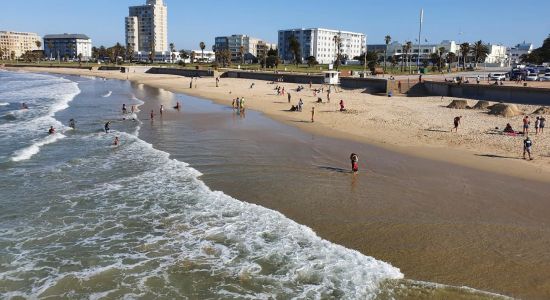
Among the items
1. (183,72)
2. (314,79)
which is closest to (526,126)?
(314,79)

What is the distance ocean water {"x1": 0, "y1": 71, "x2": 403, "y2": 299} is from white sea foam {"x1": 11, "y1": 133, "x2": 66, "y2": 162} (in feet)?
3.71

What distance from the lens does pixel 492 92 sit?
1666 inches

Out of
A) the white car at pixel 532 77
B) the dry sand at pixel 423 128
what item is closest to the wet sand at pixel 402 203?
the dry sand at pixel 423 128

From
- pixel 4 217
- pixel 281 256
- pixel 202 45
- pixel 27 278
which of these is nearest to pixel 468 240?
pixel 281 256

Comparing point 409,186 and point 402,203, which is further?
point 409,186

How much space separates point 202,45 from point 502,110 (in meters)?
127

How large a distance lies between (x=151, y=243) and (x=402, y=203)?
8.09 meters

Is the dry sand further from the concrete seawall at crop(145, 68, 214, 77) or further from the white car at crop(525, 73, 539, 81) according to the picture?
the concrete seawall at crop(145, 68, 214, 77)

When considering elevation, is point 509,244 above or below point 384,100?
below

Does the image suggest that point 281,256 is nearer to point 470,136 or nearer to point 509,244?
point 509,244

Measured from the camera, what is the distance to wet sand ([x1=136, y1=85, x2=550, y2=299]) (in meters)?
11.0

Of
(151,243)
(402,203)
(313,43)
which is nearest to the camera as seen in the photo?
(151,243)

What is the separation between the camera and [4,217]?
14.1m

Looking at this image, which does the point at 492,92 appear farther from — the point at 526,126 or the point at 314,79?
the point at 314,79
